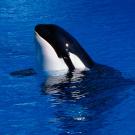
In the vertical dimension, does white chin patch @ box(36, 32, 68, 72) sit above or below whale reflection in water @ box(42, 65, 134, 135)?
above

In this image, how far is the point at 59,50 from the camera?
25.1ft

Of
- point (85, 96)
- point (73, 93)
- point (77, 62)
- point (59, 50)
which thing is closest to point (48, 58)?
point (59, 50)

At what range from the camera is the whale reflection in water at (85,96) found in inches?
264

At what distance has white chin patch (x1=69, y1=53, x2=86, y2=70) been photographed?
7.60m

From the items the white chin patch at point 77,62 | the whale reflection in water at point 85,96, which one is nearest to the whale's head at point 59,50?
the white chin patch at point 77,62

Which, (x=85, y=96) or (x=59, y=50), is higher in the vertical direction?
(x=59, y=50)

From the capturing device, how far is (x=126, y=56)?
9.98 meters

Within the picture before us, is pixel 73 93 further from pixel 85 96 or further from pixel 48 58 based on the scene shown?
pixel 48 58

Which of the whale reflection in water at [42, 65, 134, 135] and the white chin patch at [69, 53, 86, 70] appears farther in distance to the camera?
the white chin patch at [69, 53, 86, 70]

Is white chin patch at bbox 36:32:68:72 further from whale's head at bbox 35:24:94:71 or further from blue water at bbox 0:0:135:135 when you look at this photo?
blue water at bbox 0:0:135:135

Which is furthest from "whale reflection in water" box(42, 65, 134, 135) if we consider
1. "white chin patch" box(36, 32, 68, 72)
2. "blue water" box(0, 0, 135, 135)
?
"white chin patch" box(36, 32, 68, 72)

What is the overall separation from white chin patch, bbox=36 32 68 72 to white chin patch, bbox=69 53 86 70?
0.18 metres

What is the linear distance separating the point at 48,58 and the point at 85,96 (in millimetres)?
873

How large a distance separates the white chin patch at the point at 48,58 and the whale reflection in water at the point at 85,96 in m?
0.16
